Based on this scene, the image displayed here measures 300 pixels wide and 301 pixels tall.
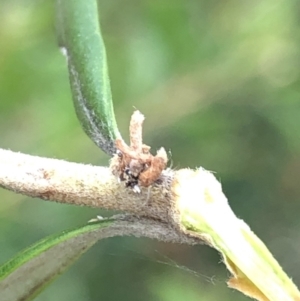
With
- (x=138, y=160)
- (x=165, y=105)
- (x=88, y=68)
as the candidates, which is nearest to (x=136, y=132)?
(x=138, y=160)

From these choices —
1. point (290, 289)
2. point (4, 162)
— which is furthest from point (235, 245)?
point (4, 162)

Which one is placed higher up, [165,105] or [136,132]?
[165,105]

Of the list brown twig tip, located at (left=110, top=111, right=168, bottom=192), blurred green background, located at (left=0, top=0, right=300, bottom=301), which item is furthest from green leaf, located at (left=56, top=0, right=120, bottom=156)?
blurred green background, located at (left=0, top=0, right=300, bottom=301)

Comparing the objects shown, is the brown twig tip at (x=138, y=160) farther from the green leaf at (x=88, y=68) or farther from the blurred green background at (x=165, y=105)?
the blurred green background at (x=165, y=105)

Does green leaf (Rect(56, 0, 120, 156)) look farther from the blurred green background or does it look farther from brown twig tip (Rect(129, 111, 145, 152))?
the blurred green background

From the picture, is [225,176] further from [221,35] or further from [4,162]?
[4,162]

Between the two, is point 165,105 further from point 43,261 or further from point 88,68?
point 43,261
